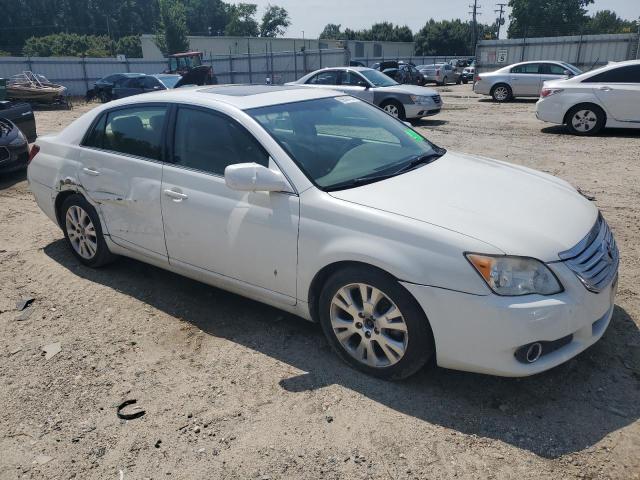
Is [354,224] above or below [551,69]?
below

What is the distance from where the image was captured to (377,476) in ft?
8.25

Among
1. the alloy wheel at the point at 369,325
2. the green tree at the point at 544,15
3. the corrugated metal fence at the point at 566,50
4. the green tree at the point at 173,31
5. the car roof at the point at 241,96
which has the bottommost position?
the alloy wheel at the point at 369,325

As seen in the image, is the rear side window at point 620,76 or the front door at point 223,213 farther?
the rear side window at point 620,76

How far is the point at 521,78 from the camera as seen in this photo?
2000cm

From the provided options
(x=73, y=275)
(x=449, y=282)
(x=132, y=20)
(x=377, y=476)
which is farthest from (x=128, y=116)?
(x=132, y=20)

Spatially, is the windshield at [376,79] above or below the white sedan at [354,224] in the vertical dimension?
above

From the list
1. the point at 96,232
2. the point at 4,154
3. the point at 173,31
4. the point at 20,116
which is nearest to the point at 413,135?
the point at 96,232

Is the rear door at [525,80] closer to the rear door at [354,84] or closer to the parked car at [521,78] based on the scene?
the parked car at [521,78]

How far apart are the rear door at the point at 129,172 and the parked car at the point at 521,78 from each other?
18.3 m

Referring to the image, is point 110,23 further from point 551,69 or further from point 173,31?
point 551,69

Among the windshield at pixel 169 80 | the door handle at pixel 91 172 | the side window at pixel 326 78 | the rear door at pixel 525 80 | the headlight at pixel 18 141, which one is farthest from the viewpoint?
the windshield at pixel 169 80

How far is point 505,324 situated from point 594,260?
0.74 m

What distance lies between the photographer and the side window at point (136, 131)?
4.13 metres

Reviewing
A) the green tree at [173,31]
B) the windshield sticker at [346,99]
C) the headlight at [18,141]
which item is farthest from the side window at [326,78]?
the green tree at [173,31]
